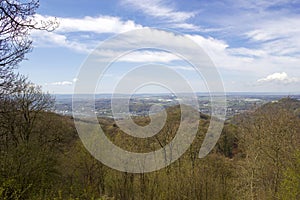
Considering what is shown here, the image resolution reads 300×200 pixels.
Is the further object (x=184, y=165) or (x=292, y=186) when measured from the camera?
(x=184, y=165)

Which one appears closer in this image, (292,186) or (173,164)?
(292,186)

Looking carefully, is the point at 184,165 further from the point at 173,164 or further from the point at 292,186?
the point at 292,186

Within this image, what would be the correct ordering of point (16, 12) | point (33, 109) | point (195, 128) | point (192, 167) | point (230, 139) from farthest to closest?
1. point (230, 139)
2. point (195, 128)
3. point (33, 109)
4. point (192, 167)
5. point (16, 12)

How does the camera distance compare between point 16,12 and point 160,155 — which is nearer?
point 16,12

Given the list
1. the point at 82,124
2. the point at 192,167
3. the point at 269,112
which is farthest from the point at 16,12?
the point at 269,112

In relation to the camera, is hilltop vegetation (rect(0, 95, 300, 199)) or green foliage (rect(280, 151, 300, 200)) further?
hilltop vegetation (rect(0, 95, 300, 199))

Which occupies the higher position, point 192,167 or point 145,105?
point 145,105

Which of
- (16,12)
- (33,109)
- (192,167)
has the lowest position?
(192,167)

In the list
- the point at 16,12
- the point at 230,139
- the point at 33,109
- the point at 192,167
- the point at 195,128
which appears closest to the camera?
the point at 16,12

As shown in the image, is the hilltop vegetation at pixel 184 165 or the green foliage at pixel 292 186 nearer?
the green foliage at pixel 292 186

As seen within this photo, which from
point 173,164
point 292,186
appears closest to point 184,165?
point 173,164

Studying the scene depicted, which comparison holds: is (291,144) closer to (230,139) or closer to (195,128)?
(195,128)
